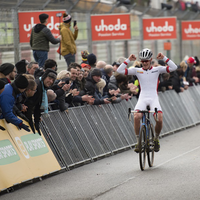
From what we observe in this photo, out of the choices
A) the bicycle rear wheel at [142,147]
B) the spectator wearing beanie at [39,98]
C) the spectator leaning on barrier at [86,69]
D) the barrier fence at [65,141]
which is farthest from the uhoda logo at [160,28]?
the spectator wearing beanie at [39,98]

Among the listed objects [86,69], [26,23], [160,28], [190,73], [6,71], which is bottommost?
[190,73]

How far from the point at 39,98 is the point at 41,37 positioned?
12.3 feet

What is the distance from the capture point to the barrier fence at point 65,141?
9844mm

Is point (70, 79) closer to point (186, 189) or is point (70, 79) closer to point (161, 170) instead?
point (161, 170)

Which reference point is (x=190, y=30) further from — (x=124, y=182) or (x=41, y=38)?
(x=124, y=182)

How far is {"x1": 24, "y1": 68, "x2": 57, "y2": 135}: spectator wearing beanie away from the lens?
10.9 meters

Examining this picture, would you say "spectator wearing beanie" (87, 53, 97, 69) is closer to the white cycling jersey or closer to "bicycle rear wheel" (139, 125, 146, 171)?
the white cycling jersey

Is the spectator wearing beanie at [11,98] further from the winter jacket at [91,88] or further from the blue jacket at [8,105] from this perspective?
the winter jacket at [91,88]

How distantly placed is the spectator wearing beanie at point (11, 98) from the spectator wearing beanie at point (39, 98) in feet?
2.15

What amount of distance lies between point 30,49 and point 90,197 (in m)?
7.99

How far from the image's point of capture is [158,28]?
24.0 m

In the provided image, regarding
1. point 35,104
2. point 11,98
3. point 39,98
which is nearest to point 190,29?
point 39,98

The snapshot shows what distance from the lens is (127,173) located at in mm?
10758

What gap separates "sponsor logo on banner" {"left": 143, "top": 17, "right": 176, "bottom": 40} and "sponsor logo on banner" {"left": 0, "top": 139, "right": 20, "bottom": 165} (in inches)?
572
